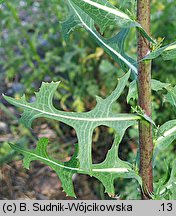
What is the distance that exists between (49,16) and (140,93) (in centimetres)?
208

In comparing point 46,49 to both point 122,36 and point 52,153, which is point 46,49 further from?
point 122,36

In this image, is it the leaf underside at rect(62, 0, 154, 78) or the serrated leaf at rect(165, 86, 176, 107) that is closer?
the leaf underside at rect(62, 0, 154, 78)

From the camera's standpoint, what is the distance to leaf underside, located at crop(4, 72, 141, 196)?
98 cm

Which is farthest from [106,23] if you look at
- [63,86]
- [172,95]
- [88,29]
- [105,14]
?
[63,86]

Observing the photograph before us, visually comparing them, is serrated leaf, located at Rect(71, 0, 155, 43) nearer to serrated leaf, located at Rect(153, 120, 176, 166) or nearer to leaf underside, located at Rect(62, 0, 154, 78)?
leaf underside, located at Rect(62, 0, 154, 78)

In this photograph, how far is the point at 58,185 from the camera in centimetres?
266

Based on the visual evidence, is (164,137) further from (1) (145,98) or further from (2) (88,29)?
(2) (88,29)

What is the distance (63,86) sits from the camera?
2.75 meters

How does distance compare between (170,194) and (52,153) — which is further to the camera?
(52,153)

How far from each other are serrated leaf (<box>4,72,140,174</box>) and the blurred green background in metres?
1.37

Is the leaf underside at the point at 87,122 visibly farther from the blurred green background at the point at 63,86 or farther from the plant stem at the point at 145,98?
the blurred green background at the point at 63,86

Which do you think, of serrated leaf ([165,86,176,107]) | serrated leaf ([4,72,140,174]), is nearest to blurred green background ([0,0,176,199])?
serrated leaf ([165,86,176,107])

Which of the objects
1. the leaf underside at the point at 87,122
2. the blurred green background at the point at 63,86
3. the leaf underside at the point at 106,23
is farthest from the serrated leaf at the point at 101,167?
the blurred green background at the point at 63,86

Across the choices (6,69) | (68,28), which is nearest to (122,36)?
(68,28)
